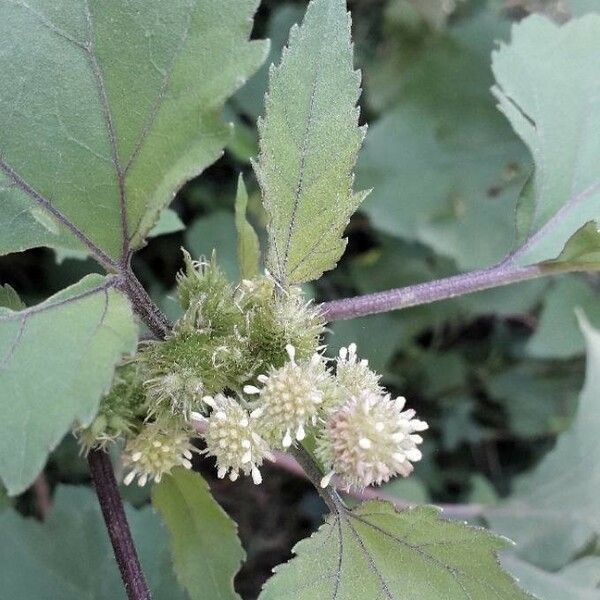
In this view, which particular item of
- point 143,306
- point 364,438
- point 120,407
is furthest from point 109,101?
point 364,438

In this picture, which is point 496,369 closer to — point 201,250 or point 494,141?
point 494,141

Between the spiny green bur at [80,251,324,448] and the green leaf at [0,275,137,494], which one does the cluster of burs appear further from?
the green leaf at [0,275,137,494]

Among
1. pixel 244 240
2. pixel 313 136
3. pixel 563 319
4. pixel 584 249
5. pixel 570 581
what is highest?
pixel 313 136

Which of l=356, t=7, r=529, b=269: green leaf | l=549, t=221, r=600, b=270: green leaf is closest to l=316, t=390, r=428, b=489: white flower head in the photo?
l=549, t=221, r=600, b=270: green leaf

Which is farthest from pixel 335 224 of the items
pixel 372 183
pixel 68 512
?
pixel 372 183

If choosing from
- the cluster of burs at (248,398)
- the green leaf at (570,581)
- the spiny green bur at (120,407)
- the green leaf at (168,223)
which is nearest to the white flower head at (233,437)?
the cluster of burs at (248,398)

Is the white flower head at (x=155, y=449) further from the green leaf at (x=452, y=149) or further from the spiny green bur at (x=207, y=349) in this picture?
the green leaf at (x=452, y=149)

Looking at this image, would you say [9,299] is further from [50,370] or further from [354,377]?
[354,377]
